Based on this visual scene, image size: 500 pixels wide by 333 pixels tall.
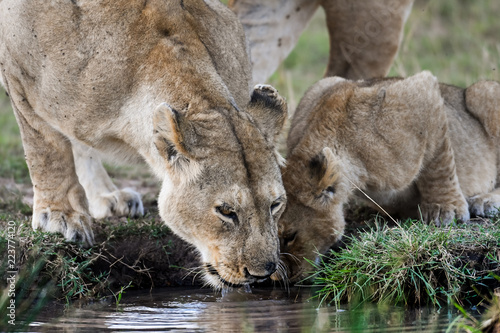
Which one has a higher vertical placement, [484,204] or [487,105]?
[487,105]

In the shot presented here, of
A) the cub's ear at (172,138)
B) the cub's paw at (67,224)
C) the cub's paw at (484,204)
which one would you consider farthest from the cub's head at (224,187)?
the cub's paw at (484,204)

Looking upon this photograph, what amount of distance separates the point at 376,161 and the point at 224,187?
1517mm

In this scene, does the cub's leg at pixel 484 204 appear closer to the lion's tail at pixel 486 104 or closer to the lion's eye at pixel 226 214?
the lion's tail at pixel 486 104

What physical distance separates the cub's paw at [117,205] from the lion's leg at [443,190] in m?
2.05

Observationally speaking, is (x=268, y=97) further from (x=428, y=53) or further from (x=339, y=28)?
(x=428, y=53)

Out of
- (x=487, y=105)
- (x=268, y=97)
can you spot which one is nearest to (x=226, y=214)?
(x=268, y=97)

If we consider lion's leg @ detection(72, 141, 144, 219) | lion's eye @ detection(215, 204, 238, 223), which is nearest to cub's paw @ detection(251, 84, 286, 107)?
lion's eye @ detection(215, 204, 238, 223)

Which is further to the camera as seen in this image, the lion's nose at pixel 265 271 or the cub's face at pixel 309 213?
the cub's face at pixel 309 213

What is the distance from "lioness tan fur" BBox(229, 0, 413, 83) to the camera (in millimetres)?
6801

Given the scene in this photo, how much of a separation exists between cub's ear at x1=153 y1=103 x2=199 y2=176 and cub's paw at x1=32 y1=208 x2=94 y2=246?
102cm

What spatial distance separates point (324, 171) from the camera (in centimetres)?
465

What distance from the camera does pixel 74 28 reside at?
14.6 ft

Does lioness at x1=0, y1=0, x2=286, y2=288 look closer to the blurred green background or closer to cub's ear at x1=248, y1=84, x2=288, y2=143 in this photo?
cub's ear at x1=248, y1=84, x2=288, y2=143

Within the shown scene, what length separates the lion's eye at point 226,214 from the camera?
3.88 m
